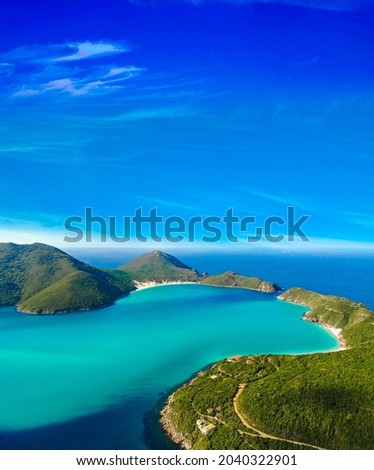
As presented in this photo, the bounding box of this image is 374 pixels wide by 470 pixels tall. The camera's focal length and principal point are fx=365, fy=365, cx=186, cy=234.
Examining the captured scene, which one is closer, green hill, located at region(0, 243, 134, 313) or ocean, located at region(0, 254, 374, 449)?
ocean, located at region(0, 254, 374, 449)

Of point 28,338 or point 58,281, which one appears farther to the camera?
point 58,281

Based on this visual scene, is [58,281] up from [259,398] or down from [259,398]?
up

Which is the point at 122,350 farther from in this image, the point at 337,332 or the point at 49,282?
the point at 49,282

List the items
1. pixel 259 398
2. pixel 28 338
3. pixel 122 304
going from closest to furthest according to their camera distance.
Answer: pixel 259 398 → pixel 28 338 → pixel 122 304

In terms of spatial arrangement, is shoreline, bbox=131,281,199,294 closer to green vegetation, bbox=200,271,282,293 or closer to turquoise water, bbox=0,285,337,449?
green vegetation, bbox=200,271,282,293

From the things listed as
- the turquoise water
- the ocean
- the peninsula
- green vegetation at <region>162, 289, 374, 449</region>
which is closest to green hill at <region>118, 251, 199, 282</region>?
the peninsula

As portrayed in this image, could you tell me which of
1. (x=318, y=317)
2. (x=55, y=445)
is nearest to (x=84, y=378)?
(x=55, y=445)

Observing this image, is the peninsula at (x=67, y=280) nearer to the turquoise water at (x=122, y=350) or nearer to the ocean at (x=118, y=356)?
the ocean at (x=118, y=356)

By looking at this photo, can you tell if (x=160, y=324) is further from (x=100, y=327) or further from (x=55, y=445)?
(x=55, y=445)
